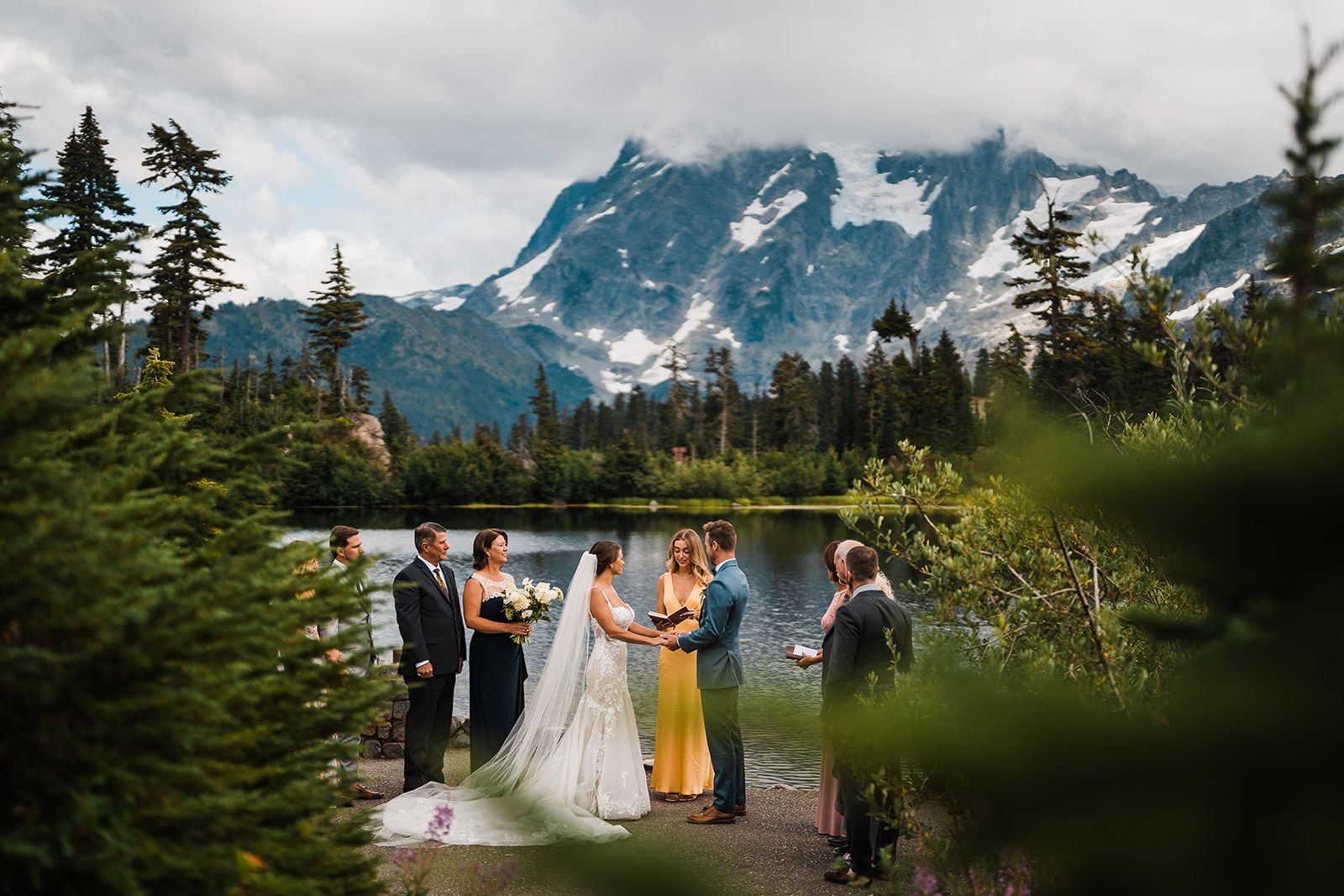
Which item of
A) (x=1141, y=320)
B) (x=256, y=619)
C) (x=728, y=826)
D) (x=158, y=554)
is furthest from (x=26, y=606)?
(x=728, y=826)

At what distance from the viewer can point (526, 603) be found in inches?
384

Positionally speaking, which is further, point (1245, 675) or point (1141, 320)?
point (1141, 320)

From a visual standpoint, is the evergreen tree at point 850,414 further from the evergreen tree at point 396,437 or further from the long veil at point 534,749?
the long veil at point 534,749

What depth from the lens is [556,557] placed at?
168ft

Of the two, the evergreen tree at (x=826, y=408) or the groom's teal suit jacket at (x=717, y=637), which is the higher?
the evergreen tree at (x=826, y=408)

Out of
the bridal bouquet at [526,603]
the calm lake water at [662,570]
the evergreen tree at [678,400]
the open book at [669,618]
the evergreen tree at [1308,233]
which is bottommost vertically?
the calm lake water at [662,570]

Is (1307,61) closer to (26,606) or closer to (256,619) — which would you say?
(26,606)

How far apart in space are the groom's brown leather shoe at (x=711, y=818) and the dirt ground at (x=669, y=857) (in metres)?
0.11

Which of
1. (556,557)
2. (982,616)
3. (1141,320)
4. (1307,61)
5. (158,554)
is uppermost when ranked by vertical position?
(1141,320)

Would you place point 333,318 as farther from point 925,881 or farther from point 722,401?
point 925,881

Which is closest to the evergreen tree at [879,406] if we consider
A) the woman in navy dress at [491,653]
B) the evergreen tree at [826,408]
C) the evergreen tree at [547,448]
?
the evergreen tree at [826,408]

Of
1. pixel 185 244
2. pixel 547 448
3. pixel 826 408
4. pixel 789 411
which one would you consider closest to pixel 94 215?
pixel 185 244

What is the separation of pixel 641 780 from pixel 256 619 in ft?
27.7

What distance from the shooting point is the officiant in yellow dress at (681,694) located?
10.1 meters
